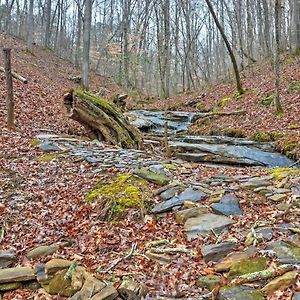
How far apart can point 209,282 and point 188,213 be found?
5.03 feet

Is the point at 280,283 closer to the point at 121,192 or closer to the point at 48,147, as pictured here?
the point at 121,192

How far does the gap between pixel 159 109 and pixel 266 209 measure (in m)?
17.6

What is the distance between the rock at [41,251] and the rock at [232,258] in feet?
6.32

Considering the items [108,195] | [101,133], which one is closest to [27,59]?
[101,133]

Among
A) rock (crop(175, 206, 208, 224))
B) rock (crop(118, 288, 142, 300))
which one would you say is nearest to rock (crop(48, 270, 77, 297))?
rock (crop(118, 288, 142, 300))

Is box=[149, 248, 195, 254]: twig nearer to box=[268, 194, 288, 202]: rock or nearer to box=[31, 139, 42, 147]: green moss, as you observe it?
box=[268, 194, 288, 202]: rock

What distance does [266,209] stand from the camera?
16.4ft

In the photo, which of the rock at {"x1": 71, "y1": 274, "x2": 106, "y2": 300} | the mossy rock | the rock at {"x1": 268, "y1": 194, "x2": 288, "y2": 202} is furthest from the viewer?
the mossy rock

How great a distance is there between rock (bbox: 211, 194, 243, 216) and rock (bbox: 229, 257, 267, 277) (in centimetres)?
123

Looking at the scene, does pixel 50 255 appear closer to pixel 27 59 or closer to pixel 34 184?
pixel 34 184

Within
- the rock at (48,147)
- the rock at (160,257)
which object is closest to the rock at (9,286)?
the rock at (160,257)

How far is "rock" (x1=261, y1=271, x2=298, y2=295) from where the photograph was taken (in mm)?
3289

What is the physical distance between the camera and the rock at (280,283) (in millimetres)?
3289

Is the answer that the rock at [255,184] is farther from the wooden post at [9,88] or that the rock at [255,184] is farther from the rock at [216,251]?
the wooden post at [9,88]
